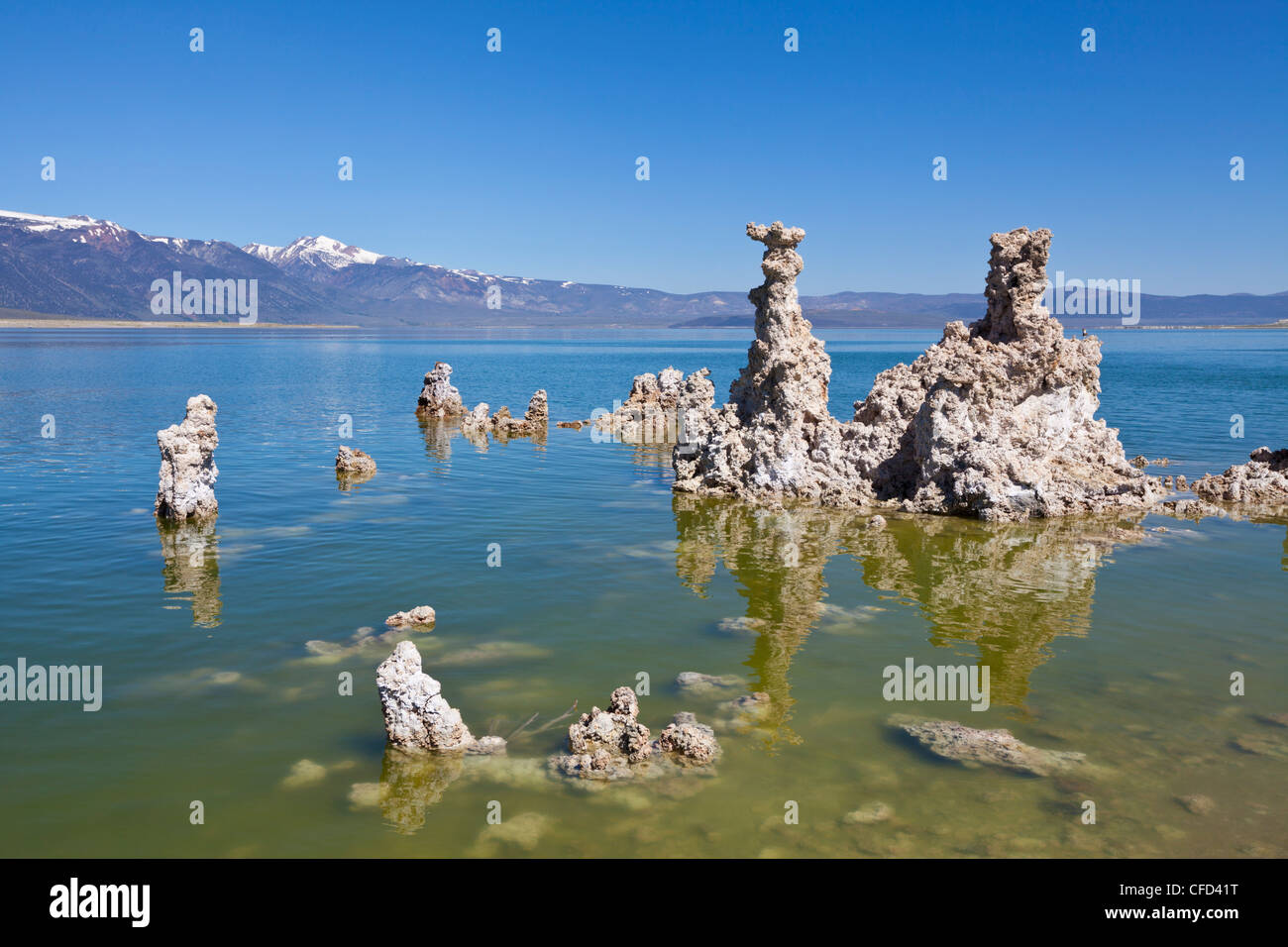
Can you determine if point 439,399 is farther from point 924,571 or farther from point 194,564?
point 924,571

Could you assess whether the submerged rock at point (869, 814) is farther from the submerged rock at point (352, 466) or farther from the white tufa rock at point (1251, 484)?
the submerged rock at point (352, 466)

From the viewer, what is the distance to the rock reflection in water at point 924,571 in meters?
18.0

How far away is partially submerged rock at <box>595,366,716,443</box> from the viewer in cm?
4069

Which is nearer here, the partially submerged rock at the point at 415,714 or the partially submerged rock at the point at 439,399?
the partially submerged rock at the point at 415,714

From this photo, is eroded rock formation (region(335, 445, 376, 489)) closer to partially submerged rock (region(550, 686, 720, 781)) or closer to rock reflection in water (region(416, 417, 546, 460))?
rock reflection in water (region(416, 417, 546, 460))

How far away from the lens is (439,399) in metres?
61.5

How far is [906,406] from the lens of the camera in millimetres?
33125

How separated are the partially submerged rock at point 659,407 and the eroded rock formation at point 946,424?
222 inches

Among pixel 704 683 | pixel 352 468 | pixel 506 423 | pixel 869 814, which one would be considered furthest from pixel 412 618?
pixel 506 423

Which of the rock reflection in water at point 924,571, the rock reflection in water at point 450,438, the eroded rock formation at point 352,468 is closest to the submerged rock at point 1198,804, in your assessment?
the rock reflection in water at point 924,571

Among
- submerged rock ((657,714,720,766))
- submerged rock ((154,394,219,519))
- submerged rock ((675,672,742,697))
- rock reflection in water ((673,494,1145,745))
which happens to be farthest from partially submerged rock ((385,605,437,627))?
submerged rock ((154,394,219,519))

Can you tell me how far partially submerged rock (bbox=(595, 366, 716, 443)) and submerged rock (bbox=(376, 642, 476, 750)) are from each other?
82.7 ft

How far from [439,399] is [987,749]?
52.9 meters
